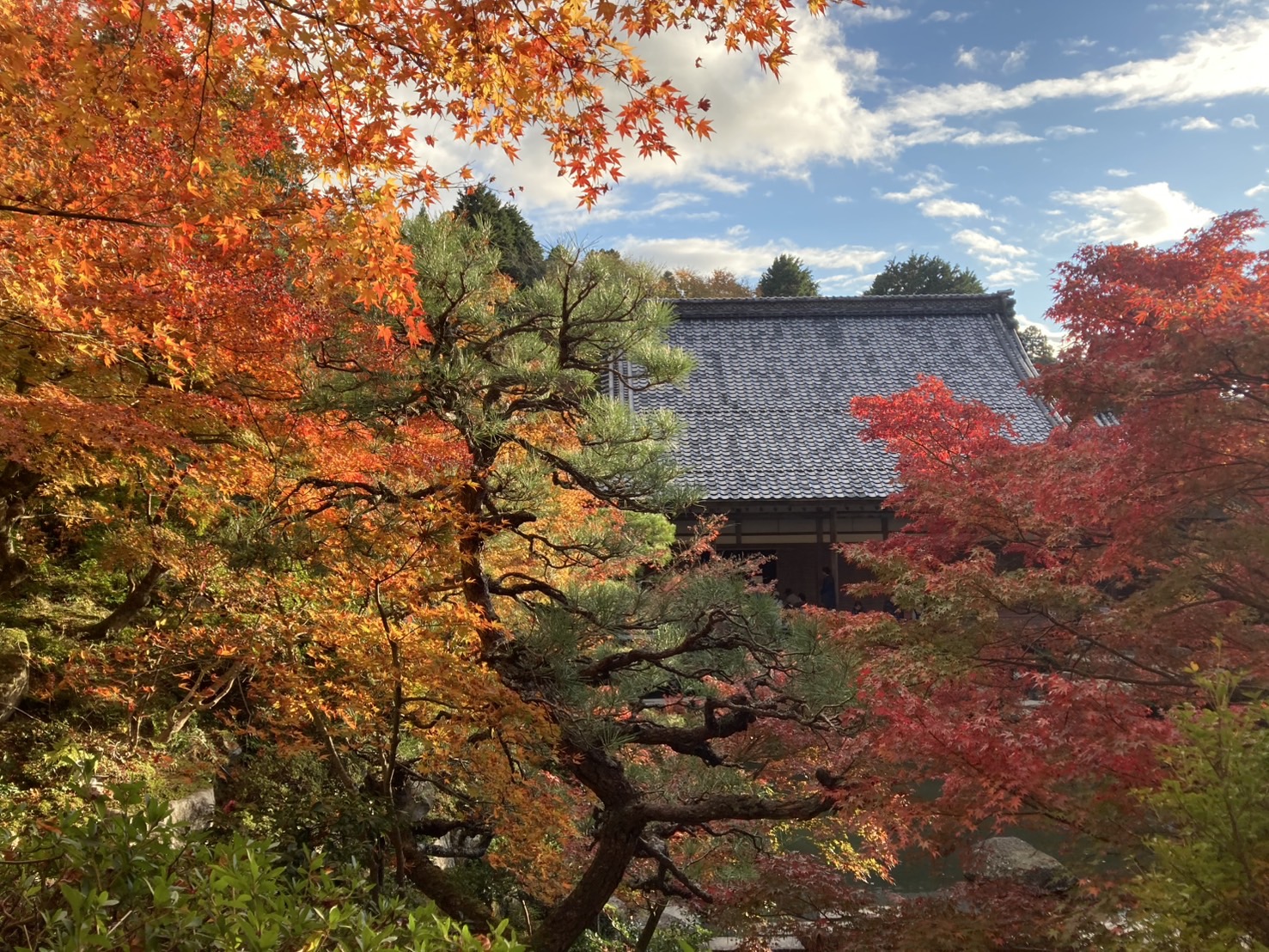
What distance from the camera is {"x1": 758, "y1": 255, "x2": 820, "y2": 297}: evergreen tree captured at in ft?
102

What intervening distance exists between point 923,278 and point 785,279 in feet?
22.6

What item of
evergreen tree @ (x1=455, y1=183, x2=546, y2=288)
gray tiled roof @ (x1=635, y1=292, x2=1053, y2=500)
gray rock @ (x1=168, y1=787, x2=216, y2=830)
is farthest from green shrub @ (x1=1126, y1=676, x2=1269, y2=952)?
evergreen tree @ (x1=455, y1=183, x2=546, y2=288)

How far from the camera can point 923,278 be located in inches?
1346

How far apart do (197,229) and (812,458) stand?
11.6 m

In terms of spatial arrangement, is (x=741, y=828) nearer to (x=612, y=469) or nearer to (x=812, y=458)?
(x=612, y=469)

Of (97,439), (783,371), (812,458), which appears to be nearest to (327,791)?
(97,439)

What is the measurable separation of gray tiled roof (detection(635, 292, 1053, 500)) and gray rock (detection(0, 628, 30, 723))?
361 inches

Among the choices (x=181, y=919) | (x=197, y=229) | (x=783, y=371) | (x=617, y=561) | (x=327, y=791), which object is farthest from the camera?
(x=783, y=371)

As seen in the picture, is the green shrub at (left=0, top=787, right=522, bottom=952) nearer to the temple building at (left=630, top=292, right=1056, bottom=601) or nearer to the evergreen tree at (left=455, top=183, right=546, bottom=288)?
the temple building at (left=630, top=292, right=1056, bottom=601)

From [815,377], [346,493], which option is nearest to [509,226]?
[815,377]

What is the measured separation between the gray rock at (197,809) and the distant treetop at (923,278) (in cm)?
3193

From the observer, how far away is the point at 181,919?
2.40 meters

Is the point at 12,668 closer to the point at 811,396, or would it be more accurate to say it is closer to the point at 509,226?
the point at 811,396

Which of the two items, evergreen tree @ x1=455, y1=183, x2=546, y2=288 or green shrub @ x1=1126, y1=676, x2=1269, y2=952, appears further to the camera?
evergreen tree @ x1=455, y1=183, x2=546, y2=288
